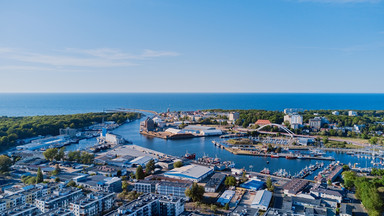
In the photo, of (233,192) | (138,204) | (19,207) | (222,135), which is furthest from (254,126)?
(19,207)

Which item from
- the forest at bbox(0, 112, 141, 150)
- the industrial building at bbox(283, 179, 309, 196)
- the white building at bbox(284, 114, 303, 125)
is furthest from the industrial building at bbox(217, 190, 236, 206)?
the white building at bbox(284, 114, 303, 125)

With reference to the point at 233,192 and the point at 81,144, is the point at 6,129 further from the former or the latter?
the point at 233,192

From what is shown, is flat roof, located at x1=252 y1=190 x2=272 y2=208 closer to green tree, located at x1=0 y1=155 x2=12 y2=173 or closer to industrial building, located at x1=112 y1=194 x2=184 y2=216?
industrial building, located at x1=112 y1=194 x2=184 y2=216

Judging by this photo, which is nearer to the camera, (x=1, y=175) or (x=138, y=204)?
(x=138, y=204)

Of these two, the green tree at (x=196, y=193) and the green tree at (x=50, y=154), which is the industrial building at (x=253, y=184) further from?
the green tree at (x=50, y=154)

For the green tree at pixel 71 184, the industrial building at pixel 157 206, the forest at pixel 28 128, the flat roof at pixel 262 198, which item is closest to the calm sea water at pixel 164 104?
the forest at pixel 28 128

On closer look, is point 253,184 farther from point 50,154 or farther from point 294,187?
point 50,154

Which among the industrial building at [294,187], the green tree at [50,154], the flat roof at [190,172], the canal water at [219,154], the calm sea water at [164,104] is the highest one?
the calm sea water at [164,104]

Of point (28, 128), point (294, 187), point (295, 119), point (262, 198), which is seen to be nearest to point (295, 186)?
point (294, 187)
